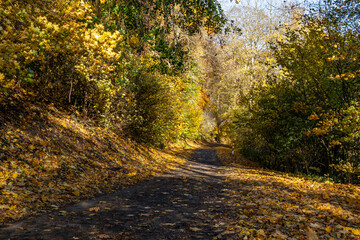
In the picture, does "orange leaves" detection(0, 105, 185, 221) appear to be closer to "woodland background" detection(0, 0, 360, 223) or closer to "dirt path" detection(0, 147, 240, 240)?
"woodland background" detection(0, 0, 360, 223)

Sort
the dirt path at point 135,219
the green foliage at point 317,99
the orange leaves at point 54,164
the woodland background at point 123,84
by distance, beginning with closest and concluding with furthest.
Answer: the dirt path at point 135,219, the orange leaves at point 54,164, the woodland background at point 123,84, the green foliage at point 317,99

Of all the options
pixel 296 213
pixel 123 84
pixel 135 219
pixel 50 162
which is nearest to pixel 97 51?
pixel 123 84

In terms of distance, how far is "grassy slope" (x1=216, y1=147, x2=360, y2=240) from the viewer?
12.6 feet

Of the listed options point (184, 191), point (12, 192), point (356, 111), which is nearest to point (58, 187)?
point (12, 192)

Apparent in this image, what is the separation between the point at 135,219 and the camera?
4.23 metres

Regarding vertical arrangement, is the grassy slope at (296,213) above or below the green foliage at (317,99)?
below

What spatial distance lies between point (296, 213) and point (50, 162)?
604 cm

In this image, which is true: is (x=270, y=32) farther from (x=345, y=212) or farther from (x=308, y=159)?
(x=345, y=212)

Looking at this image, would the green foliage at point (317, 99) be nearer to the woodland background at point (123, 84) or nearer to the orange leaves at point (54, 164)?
the woodland background at point (123, 84)

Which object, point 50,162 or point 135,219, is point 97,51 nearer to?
point 50,162

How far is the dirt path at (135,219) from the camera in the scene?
3445 mm

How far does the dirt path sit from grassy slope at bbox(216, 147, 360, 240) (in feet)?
1.59

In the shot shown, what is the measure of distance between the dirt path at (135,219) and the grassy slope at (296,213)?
48 centimetres

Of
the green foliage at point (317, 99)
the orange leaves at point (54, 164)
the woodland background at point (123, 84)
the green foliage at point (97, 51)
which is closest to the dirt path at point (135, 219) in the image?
the orange leaves at point (54, 164)
